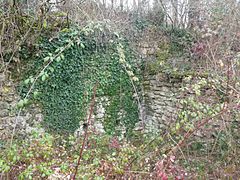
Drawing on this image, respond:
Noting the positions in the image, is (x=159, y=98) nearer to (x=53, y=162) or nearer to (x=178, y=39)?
(x=178, y=39)

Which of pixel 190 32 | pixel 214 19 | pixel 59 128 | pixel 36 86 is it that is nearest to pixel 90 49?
pixel 36 86

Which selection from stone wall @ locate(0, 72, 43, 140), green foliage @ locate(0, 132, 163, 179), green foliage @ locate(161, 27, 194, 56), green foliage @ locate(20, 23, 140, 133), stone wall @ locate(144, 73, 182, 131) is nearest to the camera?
green foliage @ locate(0, 132, 163, 179)

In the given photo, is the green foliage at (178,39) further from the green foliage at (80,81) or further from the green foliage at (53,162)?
the green foliage at (53,162)

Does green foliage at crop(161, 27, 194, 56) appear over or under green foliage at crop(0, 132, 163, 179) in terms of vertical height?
over

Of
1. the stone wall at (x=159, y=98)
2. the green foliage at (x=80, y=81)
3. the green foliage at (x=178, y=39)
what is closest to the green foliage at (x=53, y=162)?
the green foliage at (x=80, y=81)

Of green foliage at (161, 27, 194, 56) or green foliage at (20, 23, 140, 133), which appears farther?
green foliage at (161, 27, 194, 56)

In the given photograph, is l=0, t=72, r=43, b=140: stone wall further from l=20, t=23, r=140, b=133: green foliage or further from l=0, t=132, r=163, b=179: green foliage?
l=0, t=132, r=163, b=179: green foliage

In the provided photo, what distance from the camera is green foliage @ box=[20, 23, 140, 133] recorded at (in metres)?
5.56

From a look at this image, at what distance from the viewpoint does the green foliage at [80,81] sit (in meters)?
5.56

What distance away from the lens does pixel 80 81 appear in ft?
19.9

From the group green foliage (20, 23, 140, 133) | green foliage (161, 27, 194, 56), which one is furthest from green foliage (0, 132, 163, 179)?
green foliage (161, 27, 194, 56)

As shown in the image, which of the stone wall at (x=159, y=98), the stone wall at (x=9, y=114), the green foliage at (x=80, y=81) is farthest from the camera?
the stone wall at (x=159, y=98)

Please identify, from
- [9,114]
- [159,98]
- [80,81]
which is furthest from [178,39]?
[9,114]

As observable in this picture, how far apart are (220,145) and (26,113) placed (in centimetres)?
394
